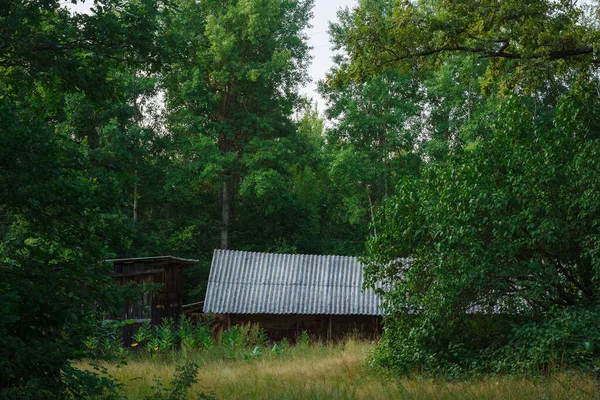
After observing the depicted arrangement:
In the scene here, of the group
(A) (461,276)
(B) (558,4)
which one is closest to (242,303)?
(A) (461,276)

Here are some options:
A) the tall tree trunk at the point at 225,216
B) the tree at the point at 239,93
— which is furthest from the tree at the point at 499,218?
the tall tree trunk at the point at 225,216

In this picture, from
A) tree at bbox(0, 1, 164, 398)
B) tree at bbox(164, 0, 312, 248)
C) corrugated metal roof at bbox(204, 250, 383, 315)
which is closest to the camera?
tree at bbox(0, 1, 164, 398)

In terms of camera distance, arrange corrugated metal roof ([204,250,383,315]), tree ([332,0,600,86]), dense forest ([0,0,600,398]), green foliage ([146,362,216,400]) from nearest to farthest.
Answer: dense forest ([0,0,600,398]) < green foliage ([146,362,216,400]) < tree ([332,0,600,86]) < corrugated metal roof ([204,250,383,315])

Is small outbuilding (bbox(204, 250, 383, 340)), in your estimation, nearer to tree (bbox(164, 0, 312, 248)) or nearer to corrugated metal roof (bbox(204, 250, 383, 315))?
corrugated metal roof (bbox(204, 250, 383, 315))

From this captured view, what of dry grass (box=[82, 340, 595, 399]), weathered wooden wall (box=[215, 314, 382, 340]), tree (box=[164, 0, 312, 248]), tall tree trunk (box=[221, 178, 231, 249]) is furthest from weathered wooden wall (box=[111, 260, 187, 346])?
tall tree trunk (box=[221, 178, 231, 249])

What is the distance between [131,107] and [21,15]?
75.7 feet

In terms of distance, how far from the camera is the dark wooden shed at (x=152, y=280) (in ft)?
66.1

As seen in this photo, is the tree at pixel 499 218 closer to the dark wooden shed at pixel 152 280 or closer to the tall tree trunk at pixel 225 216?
the dark wooden shed at pixel 152 280

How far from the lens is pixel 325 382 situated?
1123 cm

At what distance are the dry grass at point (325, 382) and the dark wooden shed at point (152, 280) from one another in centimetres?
461

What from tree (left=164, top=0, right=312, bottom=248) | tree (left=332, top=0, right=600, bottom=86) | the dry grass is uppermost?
tree (left=164, top=0, right=312, bottom=248)

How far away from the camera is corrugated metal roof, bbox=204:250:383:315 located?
21688 millimetres

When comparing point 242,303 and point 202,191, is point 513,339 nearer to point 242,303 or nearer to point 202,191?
point 242,303

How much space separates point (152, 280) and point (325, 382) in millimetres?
10106
